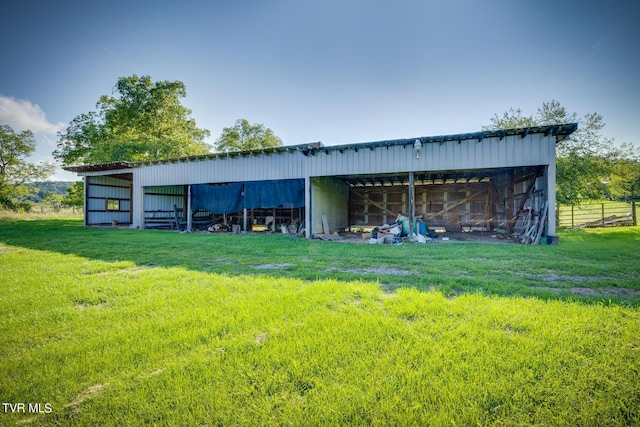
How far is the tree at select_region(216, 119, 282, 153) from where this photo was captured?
31797mm

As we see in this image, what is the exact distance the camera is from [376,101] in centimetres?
1276

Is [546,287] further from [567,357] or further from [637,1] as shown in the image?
[637,1]

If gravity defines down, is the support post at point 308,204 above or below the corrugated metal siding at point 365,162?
below

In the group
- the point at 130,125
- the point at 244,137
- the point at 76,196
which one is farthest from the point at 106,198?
the point at 244,137

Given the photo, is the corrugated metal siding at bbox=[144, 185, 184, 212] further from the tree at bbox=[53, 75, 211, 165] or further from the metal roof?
the tree at bbox=[53, 75, 211, 165]

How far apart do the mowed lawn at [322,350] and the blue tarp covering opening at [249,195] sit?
8.66 metres

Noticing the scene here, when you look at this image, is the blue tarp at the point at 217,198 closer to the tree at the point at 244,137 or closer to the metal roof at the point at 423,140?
the metal roof at the point at 423,140

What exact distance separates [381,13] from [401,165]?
5984 millimetres

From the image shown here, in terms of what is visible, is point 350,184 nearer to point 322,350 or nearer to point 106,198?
point 322,350

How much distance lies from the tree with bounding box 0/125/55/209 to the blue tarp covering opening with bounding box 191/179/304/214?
27730 millimetres

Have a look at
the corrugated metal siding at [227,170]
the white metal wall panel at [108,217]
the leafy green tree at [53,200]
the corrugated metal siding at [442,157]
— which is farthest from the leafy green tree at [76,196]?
the corrugated metal siding at [442,157]

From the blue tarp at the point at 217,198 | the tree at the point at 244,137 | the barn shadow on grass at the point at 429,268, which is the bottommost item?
the barn shadow on grass at the point at 429,268

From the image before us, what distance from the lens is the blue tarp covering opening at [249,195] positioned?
41.9 feet

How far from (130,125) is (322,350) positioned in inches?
1246
